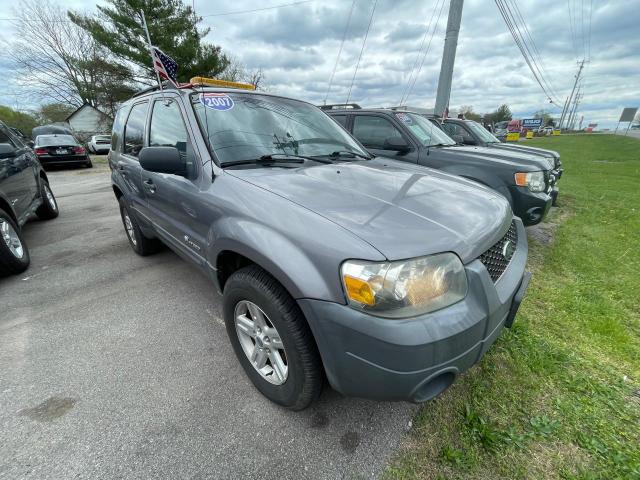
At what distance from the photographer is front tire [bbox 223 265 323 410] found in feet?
5.11

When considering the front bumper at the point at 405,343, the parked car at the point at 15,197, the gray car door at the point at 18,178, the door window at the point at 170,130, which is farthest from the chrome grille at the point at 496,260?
the gray car door at the point at 18,178

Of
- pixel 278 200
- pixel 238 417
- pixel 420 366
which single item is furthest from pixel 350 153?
pixel 238 417

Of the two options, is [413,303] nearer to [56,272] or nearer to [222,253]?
[222,253]

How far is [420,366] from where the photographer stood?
1292 millimetres

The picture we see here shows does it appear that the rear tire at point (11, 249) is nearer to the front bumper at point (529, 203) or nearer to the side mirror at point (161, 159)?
the side mirror at point (161, 159)

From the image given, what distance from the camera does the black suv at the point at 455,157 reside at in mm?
4012

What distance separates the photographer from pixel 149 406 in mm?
1923

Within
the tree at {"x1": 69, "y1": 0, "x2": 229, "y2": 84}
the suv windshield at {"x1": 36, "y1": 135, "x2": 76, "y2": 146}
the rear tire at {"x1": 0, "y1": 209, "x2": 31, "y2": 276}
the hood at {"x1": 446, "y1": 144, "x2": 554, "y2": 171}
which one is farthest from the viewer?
the tree at {"x1": 69, "y1": 0, "x2": 229, "y2": 84}

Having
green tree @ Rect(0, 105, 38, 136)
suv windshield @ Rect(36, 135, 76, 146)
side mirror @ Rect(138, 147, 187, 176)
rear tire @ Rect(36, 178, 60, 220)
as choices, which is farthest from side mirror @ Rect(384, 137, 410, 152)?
green tree @ Rect(0, 105, 38, 136)

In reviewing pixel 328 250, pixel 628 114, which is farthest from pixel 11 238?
pixel 628 114

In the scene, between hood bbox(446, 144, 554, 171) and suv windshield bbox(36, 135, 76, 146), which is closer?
hood bbox(446, 144, 554, 171)

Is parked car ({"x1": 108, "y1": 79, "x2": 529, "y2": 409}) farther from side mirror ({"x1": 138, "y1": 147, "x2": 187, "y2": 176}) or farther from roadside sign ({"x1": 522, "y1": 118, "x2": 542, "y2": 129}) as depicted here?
roadside sign ({"x1": 522, "y1": 118, "x2": 542, "y2": 129})

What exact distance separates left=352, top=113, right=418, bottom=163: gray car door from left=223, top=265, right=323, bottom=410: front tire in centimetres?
357

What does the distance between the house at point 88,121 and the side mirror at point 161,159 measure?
36.5 m
